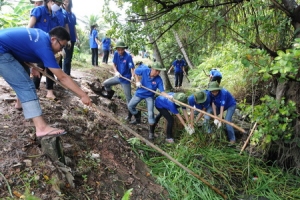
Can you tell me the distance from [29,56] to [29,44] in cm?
21

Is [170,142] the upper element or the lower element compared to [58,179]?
lower

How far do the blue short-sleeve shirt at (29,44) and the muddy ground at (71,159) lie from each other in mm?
948

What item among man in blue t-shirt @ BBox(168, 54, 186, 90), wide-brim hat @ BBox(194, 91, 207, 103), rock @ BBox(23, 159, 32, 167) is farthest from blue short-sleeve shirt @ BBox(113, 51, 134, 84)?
man in blue t-shirt @ BBox(168, 54, 186, 90)

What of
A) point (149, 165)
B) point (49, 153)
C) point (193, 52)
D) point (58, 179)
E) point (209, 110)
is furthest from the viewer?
point (193, 52)

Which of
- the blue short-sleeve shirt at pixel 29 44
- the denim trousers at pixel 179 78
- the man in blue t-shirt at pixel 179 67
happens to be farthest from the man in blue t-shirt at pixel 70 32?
the denim trousers at pixel 179 78

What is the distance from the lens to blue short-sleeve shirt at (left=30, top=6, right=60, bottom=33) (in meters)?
4.29

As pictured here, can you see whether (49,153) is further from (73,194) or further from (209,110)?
(209,110)

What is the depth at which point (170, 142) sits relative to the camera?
5.34 metres

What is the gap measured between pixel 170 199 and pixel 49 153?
1844 millimetres

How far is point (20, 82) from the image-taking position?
295 cm

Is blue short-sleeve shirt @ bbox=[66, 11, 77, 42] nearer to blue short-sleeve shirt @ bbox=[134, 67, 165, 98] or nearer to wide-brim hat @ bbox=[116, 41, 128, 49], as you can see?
wide-brim hat @ bbox=[116, 41, 128, 49]

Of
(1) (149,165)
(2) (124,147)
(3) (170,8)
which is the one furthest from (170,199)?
(3) (170,8)

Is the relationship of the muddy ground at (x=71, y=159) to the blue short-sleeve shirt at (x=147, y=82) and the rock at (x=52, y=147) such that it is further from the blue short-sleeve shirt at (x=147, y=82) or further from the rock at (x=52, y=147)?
the blue short-sleeve shirt at (x=147, y=82)

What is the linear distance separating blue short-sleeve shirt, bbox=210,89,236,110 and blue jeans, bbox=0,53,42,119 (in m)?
3.61
